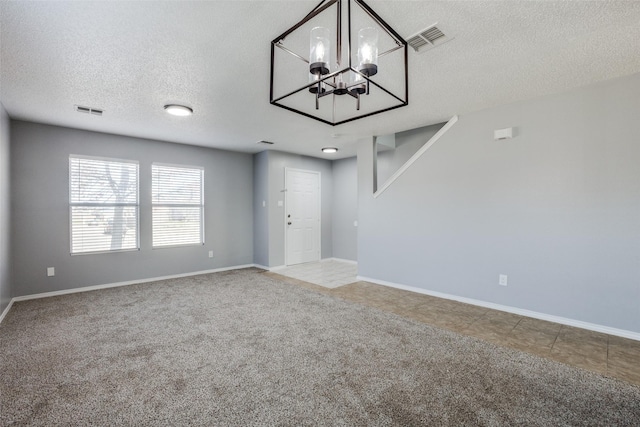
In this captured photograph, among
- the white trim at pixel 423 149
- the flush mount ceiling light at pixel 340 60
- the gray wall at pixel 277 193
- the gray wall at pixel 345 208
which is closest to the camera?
the flush mount ceiling light at pixel 340 60

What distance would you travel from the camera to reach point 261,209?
6.23 m

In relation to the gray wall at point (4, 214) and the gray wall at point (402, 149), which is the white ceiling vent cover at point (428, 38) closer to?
the gray wall at point (402, 149)

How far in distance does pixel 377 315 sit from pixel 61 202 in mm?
4730

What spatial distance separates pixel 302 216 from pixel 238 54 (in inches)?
176

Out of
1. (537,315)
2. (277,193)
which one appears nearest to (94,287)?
(277,193)

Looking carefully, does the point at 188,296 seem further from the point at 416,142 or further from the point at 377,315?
the point at 416,142

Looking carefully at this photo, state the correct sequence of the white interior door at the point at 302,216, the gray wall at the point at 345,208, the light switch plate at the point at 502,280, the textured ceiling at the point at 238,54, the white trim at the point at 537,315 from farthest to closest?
the gray wall at the point at 345,208, the white interior door at the point at 302,216, the light switch plate at the point at 502,280, the white trim at the point at 537,315, the textured ceiling at the point at 238,54

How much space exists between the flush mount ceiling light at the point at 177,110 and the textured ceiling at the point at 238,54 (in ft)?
0.39

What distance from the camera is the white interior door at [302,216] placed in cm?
639

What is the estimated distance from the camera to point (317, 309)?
11.8 feet

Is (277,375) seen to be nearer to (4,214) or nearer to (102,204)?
(4,214)

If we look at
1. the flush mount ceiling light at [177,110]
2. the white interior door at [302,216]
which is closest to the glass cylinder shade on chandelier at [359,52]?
the flush mount ceiling light at [177,110]

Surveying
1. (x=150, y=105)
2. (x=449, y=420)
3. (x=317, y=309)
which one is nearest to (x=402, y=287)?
(x=317, y=309)

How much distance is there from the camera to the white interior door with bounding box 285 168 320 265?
639 centimetres
